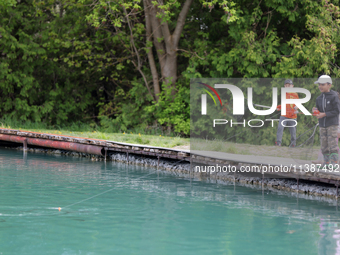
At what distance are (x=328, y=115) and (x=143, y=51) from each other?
13675 millimetres

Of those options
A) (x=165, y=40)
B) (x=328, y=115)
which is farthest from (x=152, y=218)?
(x=165, y=40)

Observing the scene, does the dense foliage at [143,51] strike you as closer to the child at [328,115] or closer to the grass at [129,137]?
the grass at [129,137]

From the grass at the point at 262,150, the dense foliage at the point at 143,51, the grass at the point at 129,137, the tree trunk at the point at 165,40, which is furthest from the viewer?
the tree trunk at the point at 165,40

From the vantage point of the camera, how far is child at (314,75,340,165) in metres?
8.34

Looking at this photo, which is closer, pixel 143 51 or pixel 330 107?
pixel 330 107

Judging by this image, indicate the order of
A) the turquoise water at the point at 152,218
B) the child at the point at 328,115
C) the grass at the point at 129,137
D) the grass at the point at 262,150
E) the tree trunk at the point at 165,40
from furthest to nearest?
the tree trunk at the point at 165,40 < the grass at the point at 129,137 < the grass at the point at 262,150 < the child at the point at 328,115 < the turquoise water at the point at 152,218

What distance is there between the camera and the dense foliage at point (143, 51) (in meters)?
16.2

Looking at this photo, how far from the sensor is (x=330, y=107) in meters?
8.41

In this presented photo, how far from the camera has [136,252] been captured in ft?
19.7

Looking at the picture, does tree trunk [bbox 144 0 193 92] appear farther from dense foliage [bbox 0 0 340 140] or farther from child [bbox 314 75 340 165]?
child [bbox 314 75 340 165]

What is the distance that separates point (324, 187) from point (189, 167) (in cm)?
390

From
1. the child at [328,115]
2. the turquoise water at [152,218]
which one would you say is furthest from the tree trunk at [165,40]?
the child at [328,115]

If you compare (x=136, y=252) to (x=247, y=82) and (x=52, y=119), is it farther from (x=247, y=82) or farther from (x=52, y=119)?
(x=52, y=119)

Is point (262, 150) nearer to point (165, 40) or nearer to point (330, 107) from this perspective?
point (330, 107)
